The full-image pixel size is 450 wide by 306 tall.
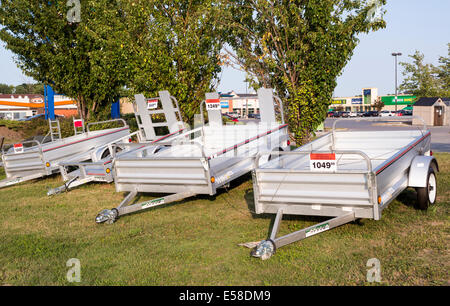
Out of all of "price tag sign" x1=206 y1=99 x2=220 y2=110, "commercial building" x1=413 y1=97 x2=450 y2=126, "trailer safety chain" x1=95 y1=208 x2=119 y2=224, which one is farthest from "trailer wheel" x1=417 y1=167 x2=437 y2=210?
"commercial building" x1=413 y1=97 x2=450 y2=126

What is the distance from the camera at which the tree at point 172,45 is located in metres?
11.9

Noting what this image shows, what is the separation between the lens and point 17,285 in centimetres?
412

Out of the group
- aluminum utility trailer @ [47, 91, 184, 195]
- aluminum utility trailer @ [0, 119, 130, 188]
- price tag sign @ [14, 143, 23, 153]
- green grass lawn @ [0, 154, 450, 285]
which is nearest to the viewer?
green grass lawn @ [0, 154, 450, 285]

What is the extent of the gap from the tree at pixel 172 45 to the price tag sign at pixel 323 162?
7.81 meters

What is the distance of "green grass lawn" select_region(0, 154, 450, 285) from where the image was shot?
3.97 meters

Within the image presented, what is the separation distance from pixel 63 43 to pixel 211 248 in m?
13.4

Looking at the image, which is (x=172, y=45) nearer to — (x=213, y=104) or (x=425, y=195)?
(x=213, y=104)

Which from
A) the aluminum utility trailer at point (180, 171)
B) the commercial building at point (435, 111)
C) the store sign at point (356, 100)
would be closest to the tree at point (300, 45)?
the aluminum utility trailer at point (180, 171)

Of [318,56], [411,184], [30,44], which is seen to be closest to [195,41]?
[318,56]

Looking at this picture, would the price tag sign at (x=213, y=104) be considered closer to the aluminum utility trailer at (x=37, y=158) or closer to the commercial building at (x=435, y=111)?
the aluminum utility trailer at (x=37, y=158)

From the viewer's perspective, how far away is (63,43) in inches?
606

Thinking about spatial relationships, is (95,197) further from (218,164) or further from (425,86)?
(425,86)

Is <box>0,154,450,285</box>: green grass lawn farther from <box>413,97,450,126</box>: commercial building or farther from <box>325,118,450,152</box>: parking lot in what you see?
<box>413,97,450,126</box>: commercial building

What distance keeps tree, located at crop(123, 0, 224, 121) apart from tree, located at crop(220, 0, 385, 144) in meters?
1.14
